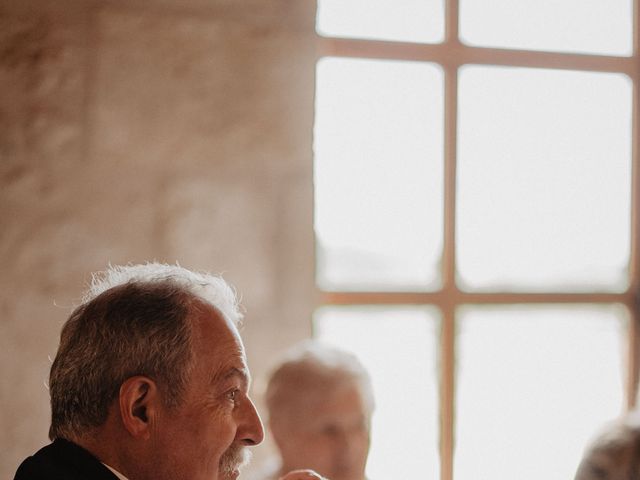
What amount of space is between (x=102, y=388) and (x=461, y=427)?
5.53 ft

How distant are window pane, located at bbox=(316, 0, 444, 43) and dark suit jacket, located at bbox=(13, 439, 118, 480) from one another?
1.71m

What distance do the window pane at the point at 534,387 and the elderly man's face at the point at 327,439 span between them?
27.0 inches

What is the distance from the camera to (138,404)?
1.61 metres

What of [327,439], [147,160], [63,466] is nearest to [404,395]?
[327,439]

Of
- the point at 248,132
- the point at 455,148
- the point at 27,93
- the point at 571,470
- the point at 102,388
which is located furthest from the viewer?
the point at 571,470

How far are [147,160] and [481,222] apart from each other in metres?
1.21

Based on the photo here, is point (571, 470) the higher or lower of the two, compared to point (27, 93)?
lower

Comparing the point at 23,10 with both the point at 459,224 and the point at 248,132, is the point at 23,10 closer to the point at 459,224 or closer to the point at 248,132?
the point at 248,132

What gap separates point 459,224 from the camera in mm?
2977

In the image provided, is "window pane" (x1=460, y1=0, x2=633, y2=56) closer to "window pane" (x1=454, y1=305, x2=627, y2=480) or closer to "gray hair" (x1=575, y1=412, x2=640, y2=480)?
"window pane" (x1=454, y1=305, x2=627, y2=480)

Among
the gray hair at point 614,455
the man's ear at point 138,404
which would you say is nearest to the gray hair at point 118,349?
the man's ear at point 138,404

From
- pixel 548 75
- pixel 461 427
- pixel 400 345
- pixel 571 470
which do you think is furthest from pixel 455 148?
pixel 571 470

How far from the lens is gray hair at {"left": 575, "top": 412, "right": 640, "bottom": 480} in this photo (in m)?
1.75

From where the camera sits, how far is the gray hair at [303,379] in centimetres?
238
